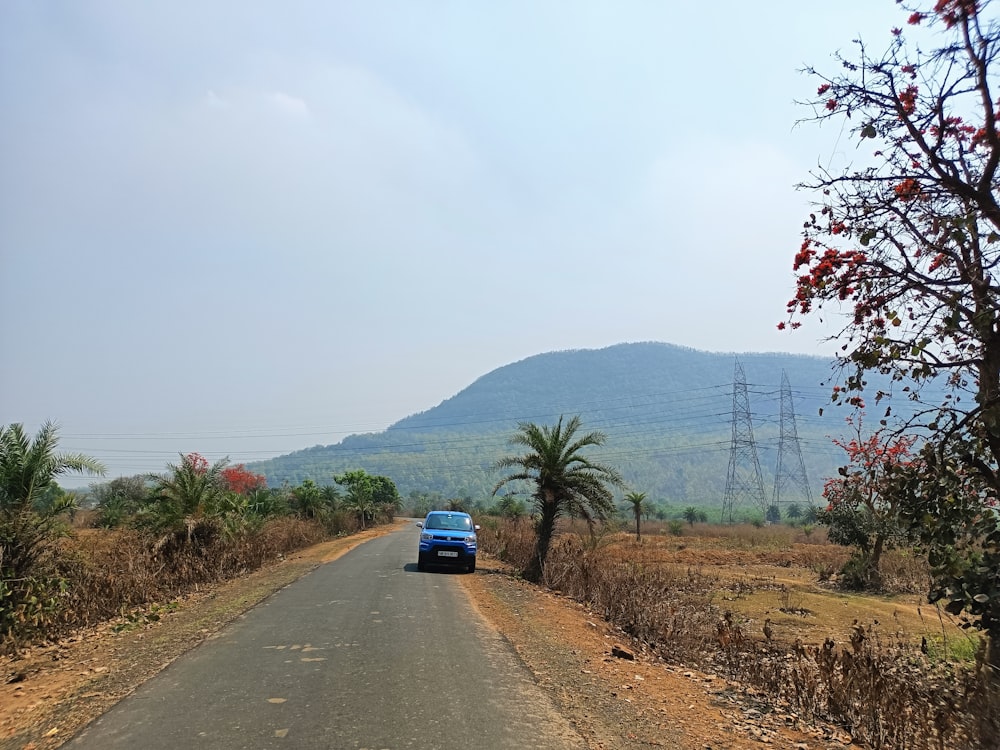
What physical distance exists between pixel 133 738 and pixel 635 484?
188866 mm

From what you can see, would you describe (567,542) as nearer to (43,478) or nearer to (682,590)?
(682,590)

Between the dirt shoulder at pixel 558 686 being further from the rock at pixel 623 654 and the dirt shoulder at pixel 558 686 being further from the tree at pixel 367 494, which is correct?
the tree at pixel 367 494

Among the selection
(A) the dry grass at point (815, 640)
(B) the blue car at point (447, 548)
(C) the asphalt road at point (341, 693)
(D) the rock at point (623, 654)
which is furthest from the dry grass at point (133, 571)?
(A) the dry grass at point (815, 640)

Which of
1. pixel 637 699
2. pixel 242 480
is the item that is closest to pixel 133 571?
pixel 637 699

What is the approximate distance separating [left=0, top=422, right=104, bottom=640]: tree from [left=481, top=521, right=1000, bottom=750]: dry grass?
9331 millimetres

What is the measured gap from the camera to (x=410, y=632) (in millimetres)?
9320

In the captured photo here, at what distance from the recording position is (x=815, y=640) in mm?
13609

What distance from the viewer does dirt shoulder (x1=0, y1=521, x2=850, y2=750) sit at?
19.1ft

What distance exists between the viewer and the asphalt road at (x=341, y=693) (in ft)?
17.0

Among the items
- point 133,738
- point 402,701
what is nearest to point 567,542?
point 402,701

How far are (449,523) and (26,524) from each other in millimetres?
12062

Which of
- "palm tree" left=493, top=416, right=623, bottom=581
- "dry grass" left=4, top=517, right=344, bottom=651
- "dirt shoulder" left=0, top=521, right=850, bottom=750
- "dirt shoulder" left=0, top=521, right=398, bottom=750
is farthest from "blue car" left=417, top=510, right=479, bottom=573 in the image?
"dirt shoulder" left=0, top=521, right=850, bottom=750

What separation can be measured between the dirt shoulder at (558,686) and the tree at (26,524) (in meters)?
0.69

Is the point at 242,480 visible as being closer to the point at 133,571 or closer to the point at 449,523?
the point at 449,523
